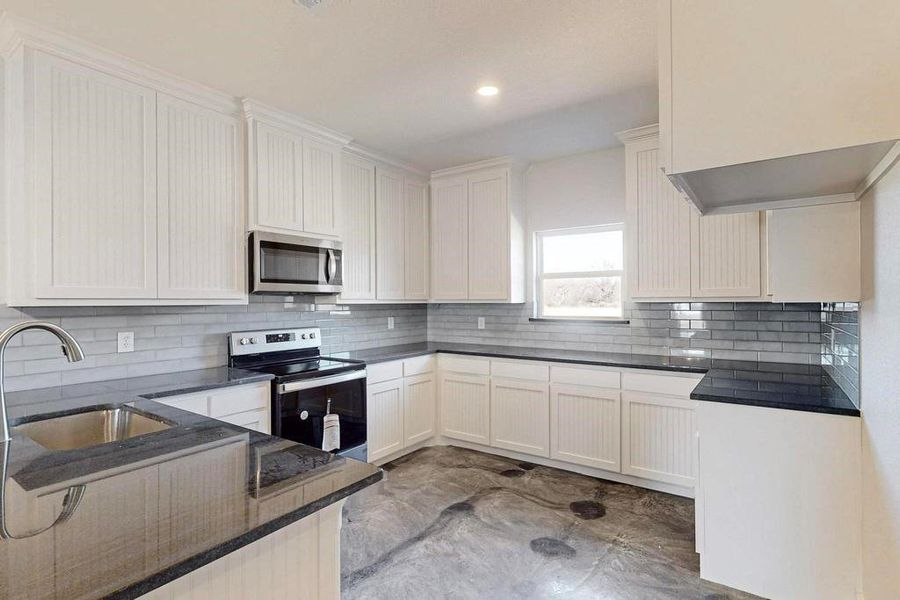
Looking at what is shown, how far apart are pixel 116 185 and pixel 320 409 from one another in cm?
166

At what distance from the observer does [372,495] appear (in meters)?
3.07

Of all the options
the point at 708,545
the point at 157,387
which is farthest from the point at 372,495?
the point at 708,545

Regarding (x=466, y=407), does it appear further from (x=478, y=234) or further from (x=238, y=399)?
(x=238, y=399)

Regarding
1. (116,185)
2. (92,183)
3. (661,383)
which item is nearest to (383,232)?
(116,185)

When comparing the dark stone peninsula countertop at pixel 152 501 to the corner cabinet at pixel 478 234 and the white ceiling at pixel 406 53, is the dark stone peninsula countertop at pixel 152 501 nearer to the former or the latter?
the white ceiling at pixel 406 53

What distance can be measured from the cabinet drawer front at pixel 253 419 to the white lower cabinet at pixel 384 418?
862mm

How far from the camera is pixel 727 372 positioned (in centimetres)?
275

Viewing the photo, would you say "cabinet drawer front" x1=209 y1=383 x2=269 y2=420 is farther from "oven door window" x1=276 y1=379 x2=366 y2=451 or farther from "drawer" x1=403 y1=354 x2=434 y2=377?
"drawer" x1=403 y1=354 x2=434 y2=377

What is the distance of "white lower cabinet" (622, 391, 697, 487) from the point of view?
296 centimetres

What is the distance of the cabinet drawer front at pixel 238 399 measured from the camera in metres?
2.46

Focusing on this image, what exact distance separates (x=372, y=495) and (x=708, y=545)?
6.42 ft

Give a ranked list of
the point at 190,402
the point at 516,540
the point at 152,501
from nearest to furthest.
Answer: the point at 152,501 → the point at 190,402 → the point at 516,540

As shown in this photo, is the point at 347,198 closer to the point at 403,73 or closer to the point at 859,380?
the point at 403,73

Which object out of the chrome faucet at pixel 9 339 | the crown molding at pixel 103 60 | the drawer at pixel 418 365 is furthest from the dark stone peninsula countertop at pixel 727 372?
the chrome faucet at pixel 9 339
